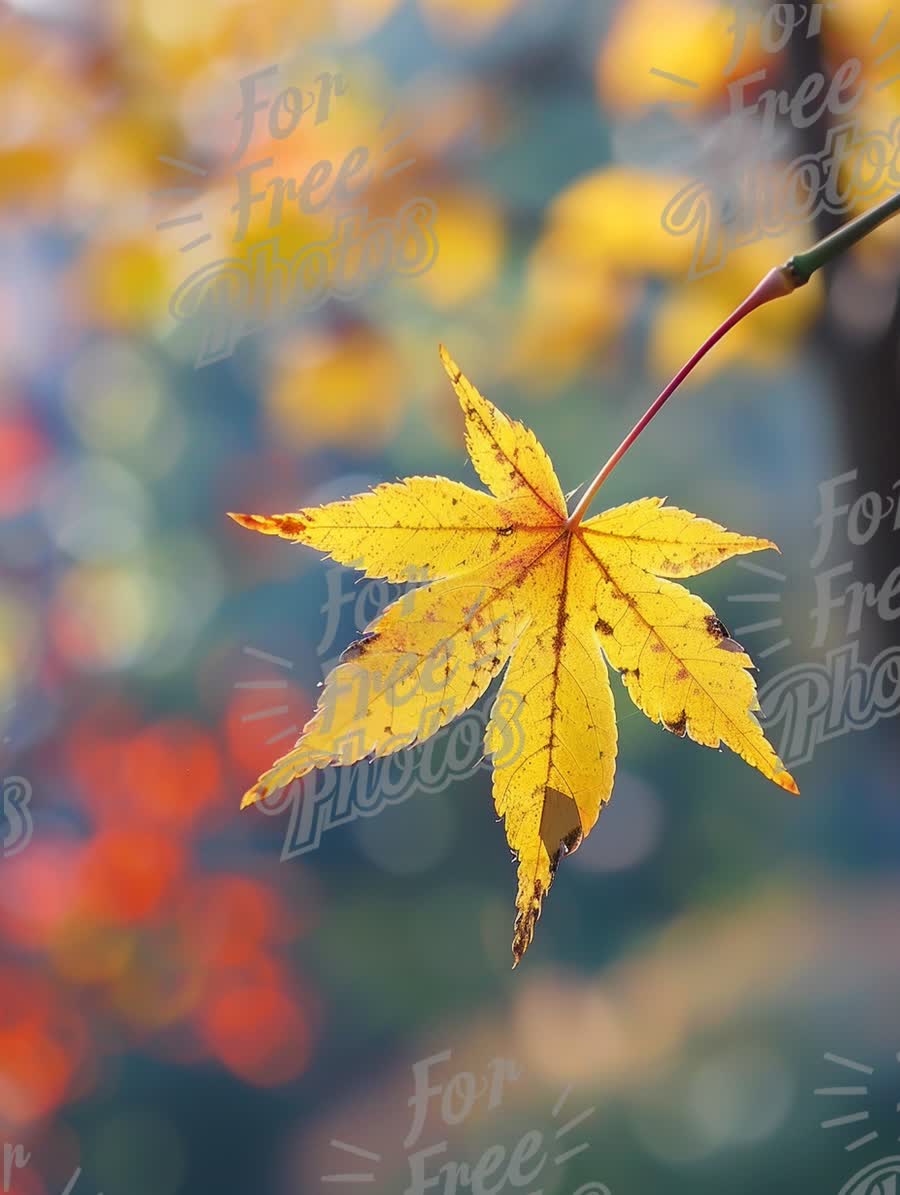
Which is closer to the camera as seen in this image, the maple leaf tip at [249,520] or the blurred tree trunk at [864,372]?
the maple leaf tip at [249,520]

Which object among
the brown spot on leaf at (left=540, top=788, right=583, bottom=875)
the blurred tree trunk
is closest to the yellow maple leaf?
the brown spot on leaf at (left=540, top=788, right=583, bottom=875)

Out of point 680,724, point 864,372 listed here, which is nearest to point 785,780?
point 680,724

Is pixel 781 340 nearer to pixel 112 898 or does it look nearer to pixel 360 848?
pixel 360 848

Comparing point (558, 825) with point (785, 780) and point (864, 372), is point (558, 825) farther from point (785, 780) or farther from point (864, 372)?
point (864, 372)

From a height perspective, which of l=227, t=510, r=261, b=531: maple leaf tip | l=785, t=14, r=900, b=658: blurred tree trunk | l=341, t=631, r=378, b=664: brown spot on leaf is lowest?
l=341, t=631, r=378, b=664: brown spot on leaf

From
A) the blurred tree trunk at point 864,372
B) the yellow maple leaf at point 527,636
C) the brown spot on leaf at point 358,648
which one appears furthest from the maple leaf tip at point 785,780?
the blurred tree trunk at point 864,372

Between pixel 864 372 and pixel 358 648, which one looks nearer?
pixel 358 648

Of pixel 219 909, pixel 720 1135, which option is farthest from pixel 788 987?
pixel 219 909

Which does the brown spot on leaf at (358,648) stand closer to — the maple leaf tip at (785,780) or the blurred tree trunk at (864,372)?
the maple leaf tip at (785,780)

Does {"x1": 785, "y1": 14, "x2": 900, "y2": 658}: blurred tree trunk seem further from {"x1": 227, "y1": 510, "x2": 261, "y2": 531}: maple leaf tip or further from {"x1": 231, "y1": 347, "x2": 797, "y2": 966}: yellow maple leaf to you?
{"x1": 227, "y1": 510, "x2": 261, "y2": 531}: maple leaf tip
